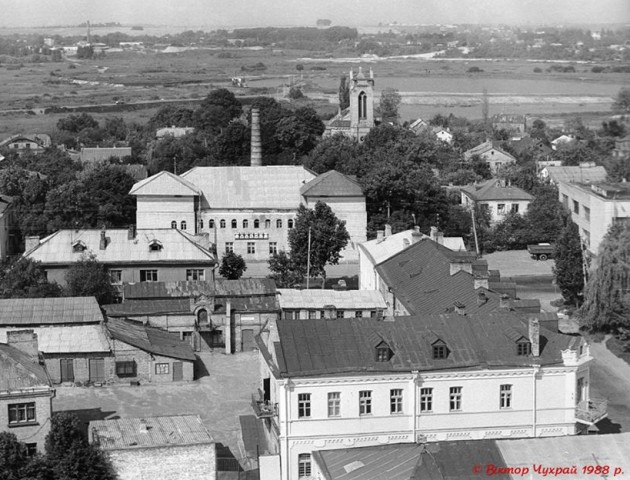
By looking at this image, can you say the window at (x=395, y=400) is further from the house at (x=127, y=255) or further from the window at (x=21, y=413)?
the house at (x=127, y=255)

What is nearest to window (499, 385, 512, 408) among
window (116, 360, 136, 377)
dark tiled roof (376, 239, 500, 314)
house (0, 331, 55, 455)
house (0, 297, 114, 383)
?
dark tiled roof (376, 239, 500, 314)

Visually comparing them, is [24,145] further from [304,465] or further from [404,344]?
[304,465]

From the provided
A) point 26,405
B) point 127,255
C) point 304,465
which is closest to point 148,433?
point 26,405

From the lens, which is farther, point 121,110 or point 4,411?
point 121,110

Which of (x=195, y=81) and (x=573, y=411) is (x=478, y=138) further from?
(x=195, y=81)

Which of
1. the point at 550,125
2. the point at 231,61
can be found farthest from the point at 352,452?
the point at 231,61

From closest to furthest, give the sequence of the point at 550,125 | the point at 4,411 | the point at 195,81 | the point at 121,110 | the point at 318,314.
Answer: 1. the point at 4,411
2. the point at 318,314
3. the point at 550,125
4. the point at 121,110
5. the point at 195,81

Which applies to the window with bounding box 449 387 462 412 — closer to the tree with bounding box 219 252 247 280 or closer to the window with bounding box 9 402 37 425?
the window with bounding box 9 402 37 425
